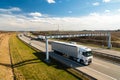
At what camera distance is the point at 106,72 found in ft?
89.1

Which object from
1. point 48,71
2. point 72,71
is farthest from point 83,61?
point 48,71

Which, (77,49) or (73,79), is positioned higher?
(77,49)

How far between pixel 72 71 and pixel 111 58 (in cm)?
1446

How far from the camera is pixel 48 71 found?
2891cm

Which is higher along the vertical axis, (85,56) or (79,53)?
(79,53)

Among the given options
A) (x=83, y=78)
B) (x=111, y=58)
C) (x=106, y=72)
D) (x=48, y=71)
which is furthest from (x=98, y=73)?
(x=111, y=58)

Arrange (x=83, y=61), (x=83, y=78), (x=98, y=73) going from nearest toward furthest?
(x=83, y=78) < (x=98, y=73) < (x=83, y=61)

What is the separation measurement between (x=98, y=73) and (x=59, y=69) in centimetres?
727

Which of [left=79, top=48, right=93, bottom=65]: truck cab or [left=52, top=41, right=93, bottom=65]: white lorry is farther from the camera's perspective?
[left=52, top=41, right=93, bottom=65]: white lorry

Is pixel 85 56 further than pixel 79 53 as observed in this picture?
No

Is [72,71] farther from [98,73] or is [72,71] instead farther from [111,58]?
[111,58]

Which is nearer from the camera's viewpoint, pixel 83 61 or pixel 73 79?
pixel 73 79

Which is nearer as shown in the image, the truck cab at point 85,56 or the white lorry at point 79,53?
the truck cab at point 85,56

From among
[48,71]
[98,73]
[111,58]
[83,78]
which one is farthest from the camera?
[111,58]
